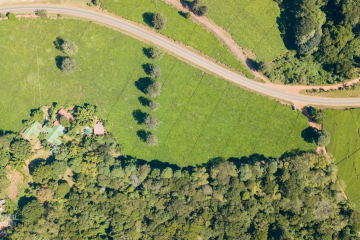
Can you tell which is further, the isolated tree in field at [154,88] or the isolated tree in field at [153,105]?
the isolated tree in field at [153,105]

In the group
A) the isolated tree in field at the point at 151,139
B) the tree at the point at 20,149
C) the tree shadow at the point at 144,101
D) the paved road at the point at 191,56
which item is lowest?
the tree at the point at 20,149

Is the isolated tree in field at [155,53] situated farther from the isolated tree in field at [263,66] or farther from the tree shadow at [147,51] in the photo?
the isolated tree in field at [263,66]

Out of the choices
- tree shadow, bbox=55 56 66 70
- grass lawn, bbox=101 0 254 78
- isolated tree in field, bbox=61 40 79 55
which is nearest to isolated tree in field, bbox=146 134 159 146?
grass lawn, bbox=101 0 254 78

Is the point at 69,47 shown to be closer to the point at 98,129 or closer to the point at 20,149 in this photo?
the point at 98,129

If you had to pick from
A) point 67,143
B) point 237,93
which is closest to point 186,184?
point 237,93

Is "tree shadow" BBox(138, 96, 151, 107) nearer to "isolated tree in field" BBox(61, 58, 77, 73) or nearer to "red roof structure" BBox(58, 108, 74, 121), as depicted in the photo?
"isolated tree in field" BBox(61, 58, 77, 73)

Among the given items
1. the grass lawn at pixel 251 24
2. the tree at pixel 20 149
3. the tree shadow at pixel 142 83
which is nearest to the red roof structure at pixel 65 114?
the tree at pixel 20 149
